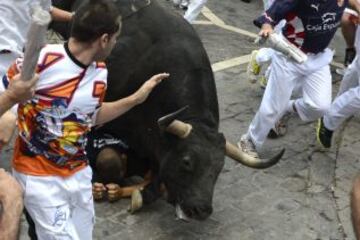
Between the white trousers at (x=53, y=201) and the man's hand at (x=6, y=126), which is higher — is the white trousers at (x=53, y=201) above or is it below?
below

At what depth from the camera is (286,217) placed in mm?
6406

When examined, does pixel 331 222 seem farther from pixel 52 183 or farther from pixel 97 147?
pixel 52 183

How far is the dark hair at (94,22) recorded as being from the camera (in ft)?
13.0

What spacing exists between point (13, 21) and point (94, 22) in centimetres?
126

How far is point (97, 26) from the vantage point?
3.95 m

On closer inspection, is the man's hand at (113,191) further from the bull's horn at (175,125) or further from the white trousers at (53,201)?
the white trousers at (53,201)

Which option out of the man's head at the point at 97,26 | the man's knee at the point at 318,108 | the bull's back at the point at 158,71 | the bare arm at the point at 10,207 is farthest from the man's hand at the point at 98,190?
the man's knee at the point at 318,108

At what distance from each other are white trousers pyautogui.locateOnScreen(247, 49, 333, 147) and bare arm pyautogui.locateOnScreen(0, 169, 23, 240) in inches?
141

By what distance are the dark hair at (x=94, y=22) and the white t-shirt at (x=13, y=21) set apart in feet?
3.47

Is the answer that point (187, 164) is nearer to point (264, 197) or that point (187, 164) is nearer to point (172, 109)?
point (172, 109)

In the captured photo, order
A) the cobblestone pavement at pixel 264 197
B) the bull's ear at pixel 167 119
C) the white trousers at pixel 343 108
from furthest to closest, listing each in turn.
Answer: the white trousers at pixel 343 108, the cobblestone pavement at pixel 264 197, the bull's ear at pixel 167 119

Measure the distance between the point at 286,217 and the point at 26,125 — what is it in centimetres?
309

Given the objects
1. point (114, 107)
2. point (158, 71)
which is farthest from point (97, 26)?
Result: point (158, 71)

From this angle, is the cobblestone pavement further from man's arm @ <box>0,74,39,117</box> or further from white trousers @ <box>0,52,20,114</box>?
man's arm @ <box>0,74,39,117</box>
